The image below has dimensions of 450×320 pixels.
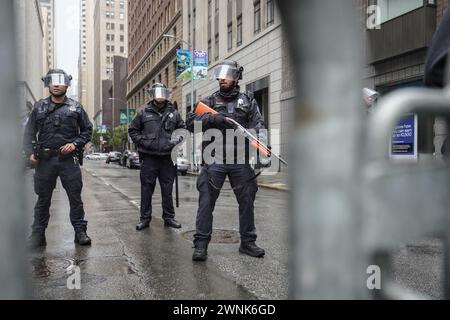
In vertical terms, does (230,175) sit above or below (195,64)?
below

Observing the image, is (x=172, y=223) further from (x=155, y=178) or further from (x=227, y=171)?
(x=227, y=171)

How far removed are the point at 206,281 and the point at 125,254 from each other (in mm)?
1252

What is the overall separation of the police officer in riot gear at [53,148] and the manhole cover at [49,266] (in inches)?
23.5

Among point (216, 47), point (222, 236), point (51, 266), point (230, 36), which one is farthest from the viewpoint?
point (216, 47)

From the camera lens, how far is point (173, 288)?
3184 millimetres

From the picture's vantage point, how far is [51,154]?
4.63 metres

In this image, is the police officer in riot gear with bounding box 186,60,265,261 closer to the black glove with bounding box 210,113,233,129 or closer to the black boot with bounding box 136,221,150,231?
the black glove with bounding box 210,113,233,129

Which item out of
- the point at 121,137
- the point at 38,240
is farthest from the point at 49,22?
the point at 38,240

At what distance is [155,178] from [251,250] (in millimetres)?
2173

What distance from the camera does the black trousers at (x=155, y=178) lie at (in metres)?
5.91

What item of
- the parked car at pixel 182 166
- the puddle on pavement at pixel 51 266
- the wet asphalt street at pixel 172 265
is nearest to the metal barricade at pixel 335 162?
the wet asphalt street at pixel 172 265

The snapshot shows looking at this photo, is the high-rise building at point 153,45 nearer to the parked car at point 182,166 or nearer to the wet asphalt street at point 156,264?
the parked car at point 182,166
